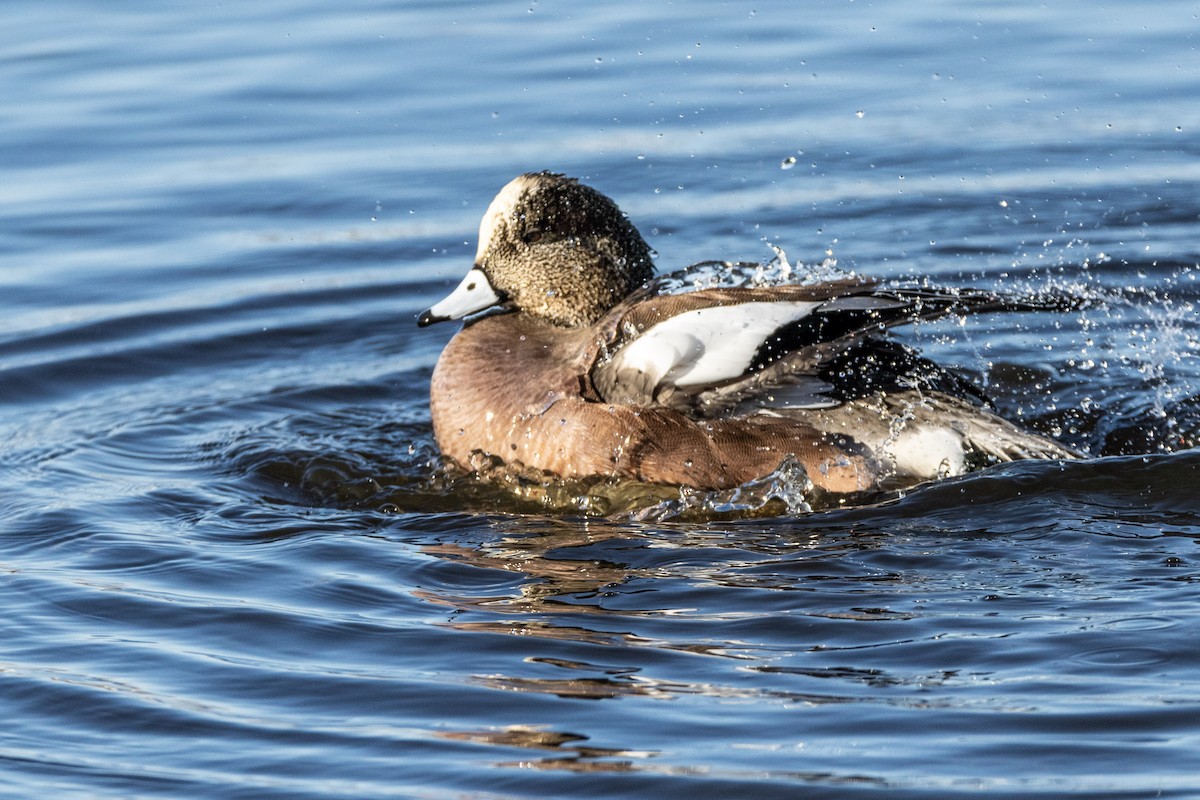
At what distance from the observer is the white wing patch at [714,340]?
5.23m

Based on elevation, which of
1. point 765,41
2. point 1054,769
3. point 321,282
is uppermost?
point 765,41

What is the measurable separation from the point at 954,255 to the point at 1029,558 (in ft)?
11.6

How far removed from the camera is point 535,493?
5.52m

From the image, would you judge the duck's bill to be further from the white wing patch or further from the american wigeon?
the white wing patch

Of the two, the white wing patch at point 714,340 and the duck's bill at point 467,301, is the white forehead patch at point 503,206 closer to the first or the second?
the duck's bill at point 467,301

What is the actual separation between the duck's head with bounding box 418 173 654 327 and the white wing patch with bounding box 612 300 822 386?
89cm

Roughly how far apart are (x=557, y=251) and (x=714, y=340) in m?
1.05

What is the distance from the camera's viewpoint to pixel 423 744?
12.6ft

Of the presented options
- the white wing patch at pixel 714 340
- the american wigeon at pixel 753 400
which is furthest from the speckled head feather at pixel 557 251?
the white wing patch at pixel 714 340

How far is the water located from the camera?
3.84 meters

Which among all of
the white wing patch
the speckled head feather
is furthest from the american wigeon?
the speckled head feather

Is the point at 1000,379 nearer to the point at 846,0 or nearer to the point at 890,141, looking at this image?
the point at 890,141

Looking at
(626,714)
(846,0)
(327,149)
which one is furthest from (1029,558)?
(846,0)

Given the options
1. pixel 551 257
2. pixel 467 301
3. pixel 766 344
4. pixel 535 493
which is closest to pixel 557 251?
pixel 551 257
